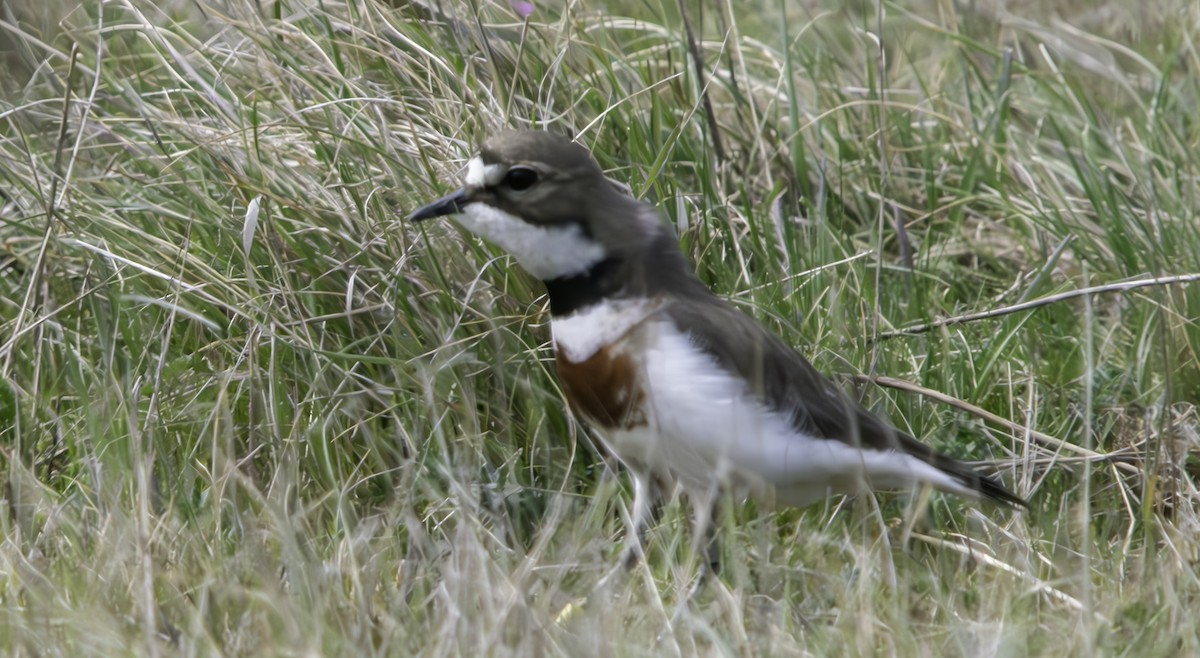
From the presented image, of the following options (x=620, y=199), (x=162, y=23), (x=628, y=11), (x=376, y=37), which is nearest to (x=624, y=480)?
(x=620, y=199)

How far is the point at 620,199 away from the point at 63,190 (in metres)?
1.52

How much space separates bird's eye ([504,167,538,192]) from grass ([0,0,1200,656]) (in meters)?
0.43

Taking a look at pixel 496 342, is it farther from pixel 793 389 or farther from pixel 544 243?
pixel 793 389

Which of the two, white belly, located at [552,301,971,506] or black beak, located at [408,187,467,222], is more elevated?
black beak, located at [408,187,467,222]

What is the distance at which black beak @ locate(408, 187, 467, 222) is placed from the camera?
3621 mm

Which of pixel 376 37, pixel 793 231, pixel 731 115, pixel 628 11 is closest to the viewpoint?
pixel 376 37

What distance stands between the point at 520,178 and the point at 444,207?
0.61 feet

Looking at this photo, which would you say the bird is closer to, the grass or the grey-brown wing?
the grey-brown wing

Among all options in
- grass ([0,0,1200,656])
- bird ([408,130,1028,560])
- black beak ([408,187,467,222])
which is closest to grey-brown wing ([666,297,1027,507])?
bird ([408,130,1028,560])

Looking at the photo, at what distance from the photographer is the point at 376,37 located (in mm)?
4453

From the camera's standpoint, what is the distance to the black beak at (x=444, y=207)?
143 inches

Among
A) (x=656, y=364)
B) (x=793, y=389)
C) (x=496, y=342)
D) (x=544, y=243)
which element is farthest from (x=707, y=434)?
(x=496, y=342)

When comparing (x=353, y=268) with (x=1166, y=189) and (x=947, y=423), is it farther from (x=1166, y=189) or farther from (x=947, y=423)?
(x=1166, y=189)

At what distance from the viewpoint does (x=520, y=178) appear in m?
3.59
